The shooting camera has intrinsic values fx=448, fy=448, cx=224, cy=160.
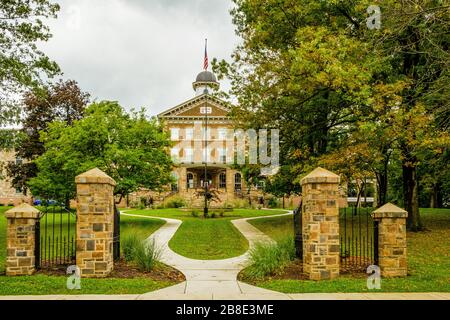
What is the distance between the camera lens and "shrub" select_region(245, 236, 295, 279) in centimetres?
990

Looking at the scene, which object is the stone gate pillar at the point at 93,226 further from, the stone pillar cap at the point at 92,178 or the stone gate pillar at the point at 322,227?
the stone gate pillar at the point at 322,227

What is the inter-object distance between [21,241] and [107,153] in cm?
1172

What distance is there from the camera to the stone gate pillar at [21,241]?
32.0 ft

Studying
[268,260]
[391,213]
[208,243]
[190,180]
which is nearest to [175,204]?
[190,180]

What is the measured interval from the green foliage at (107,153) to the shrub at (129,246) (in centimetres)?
955

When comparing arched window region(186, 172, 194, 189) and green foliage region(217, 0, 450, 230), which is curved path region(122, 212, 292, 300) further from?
arched window region(186, 172, 194, 189)

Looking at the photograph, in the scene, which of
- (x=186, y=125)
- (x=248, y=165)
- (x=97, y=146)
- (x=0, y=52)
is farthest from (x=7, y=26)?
(x=186, y=125)

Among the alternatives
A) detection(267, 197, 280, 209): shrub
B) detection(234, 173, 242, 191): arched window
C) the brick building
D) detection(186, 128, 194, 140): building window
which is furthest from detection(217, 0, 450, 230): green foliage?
detection(186, 128, 194, 140): building window

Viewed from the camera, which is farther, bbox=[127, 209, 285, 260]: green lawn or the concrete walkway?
bbox=[127, 209, 285, 260]: green lawn

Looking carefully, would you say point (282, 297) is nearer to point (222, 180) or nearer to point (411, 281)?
point (411, 281)

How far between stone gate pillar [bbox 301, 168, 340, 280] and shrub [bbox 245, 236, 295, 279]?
2.12 ft

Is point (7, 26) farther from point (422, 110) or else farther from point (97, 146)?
point (422, 110)

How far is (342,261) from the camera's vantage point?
1135cm
